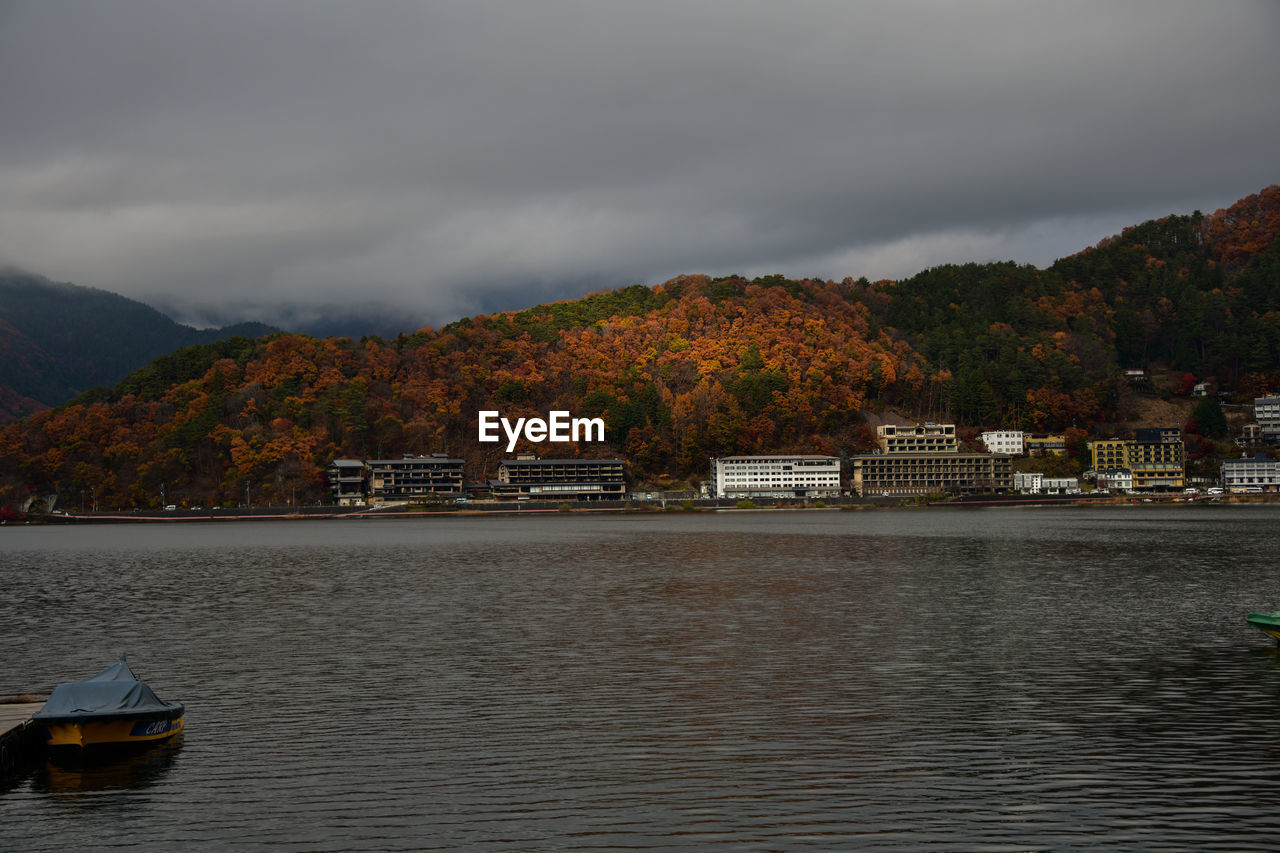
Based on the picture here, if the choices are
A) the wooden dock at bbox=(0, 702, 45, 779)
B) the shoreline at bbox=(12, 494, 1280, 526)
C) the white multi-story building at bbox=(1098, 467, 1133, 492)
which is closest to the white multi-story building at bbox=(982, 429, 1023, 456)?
the white multi-story building at bbox=(1098, 467, 1133, 492)

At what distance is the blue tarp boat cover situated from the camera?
1570 cm

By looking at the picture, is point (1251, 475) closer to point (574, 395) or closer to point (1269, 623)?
point (574, 395)

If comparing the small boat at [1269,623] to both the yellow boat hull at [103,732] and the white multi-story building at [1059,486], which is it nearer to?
the yellow boat hull at [103,732]

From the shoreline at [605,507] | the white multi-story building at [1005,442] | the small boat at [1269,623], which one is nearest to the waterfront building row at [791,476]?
the shoreline at [605,507]

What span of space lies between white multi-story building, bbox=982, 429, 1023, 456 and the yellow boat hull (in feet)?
546

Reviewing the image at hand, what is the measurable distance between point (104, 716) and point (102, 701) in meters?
0.43

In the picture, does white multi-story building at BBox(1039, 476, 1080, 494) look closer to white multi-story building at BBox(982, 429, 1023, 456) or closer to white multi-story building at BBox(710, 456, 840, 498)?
white multi-story building at BBox(982, 429, 1023, 456)

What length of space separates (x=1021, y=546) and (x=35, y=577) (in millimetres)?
57420

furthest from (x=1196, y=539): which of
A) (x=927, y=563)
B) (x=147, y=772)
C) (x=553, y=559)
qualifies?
(x=147, y=772)

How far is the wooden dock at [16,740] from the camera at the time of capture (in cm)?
1470

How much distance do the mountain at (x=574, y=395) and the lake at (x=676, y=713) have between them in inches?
4778

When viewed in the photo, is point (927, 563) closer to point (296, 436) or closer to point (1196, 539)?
point (1196, 539)

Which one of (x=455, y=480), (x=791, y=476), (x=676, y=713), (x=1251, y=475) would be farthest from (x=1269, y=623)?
(x=1251, y=475)

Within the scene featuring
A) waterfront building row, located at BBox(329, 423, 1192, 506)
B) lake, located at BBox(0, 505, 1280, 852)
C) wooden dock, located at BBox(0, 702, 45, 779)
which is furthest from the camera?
waterfront building row, located at BBox(329, 423, 1192, 506)
